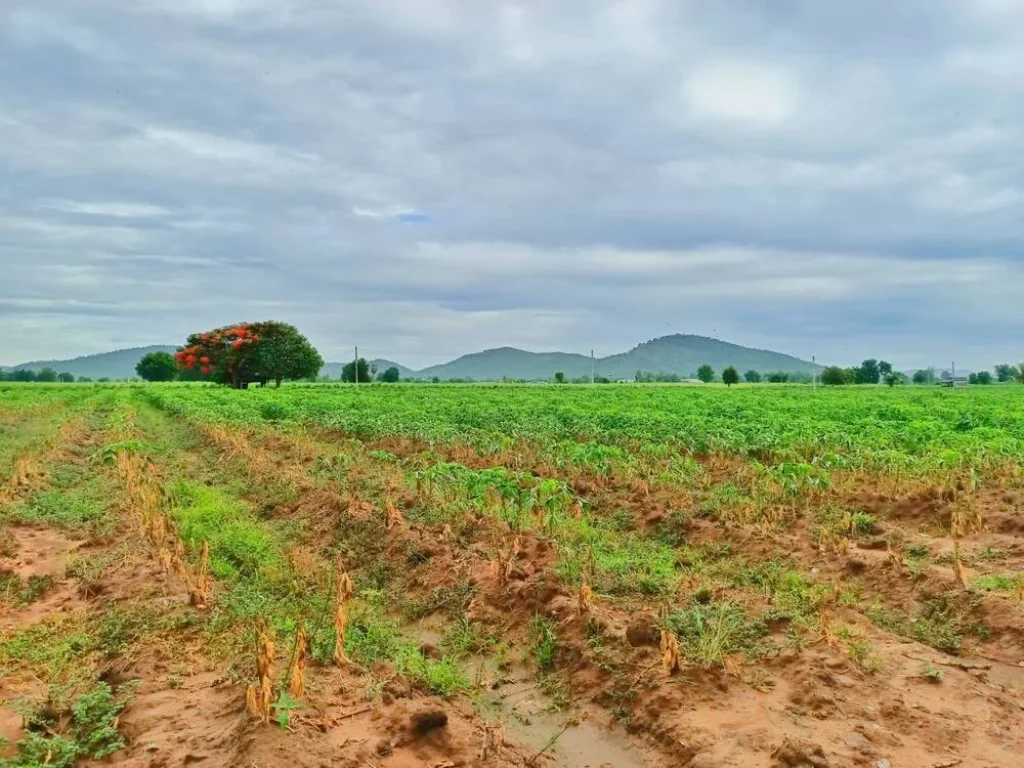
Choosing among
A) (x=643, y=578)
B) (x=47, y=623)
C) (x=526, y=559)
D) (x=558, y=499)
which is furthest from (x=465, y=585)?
(x=47, y=623)

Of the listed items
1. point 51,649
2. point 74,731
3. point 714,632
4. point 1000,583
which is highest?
point 1000,583

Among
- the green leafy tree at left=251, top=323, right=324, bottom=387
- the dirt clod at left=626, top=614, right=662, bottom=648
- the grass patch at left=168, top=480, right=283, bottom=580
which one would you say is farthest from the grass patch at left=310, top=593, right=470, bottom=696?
the green leafy tree at left=251, top=323, right=324, bottom=387

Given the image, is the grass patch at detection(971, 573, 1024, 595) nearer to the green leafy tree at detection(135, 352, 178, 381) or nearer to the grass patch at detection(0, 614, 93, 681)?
the grass patch at detection(0, 614, 93, 681)

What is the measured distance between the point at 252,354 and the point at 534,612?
61139 millimetres

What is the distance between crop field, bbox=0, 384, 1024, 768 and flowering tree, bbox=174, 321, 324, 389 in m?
50.9

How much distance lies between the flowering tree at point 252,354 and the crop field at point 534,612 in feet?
167

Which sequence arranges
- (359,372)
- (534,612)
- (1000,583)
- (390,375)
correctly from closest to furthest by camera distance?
(534,612) → (1000,583) → (359,372) → (390,375)

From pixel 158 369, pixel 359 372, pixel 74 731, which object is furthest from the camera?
pixel 158 369

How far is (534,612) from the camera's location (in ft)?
22.8

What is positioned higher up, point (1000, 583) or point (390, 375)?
point (390, 375)

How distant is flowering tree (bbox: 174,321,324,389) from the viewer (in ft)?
208

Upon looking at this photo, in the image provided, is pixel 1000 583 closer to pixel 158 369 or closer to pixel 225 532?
pixel 225 532

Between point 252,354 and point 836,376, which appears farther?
point 836,376

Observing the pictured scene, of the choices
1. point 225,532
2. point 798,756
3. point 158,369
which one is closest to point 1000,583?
point 798,756
